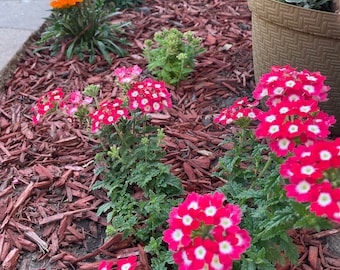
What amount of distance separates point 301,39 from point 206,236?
1.46 m

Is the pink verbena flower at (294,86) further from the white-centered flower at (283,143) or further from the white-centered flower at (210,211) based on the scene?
the white-centered flower at (210,211)

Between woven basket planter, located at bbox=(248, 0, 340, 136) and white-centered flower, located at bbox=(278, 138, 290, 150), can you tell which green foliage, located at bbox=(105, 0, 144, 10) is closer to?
woven basket planter, located at bbox=(248, 0, 340, 136)

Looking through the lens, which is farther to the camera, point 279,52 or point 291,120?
point 279,52

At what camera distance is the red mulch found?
2.13m

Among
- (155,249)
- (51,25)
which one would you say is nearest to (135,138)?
(155,249)

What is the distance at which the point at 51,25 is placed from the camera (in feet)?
13.1

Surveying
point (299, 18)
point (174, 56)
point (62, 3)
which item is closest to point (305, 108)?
point (299, 18)

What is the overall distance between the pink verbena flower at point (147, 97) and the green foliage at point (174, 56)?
95 centimetres

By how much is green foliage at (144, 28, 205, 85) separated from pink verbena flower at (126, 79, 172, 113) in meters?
0.95

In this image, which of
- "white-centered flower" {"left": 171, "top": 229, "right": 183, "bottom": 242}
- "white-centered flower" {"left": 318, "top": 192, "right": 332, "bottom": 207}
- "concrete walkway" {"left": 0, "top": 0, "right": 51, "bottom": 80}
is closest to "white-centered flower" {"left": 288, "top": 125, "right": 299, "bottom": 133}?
"white-centered flower" {"left": 318, "top": 192, "right": 332, "bottom": 207}

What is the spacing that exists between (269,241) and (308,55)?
1174 mm

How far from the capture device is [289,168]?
139 cm

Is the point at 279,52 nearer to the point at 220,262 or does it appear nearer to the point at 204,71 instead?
the point at 204,71

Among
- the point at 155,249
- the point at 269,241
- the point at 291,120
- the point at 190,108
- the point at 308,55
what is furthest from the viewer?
the point at 190,108
